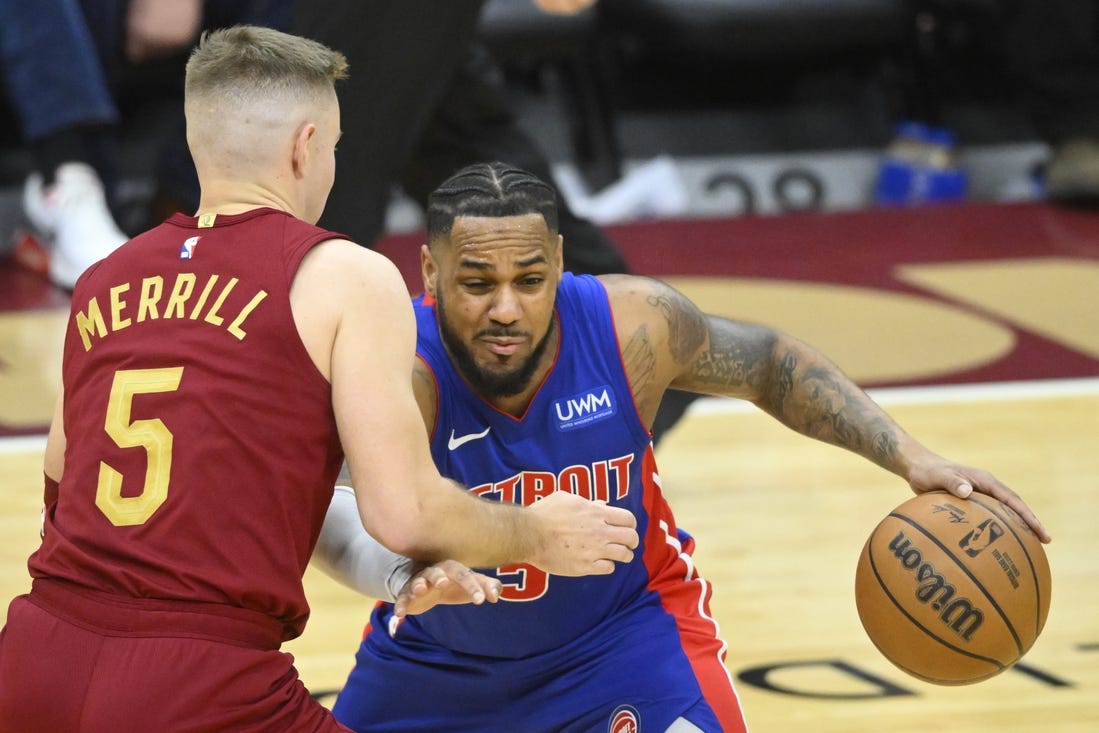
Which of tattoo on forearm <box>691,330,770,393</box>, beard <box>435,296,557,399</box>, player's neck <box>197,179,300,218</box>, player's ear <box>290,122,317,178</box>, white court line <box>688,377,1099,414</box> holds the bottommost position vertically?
white court line <box>688,377,1099,414</box>

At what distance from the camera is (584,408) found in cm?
332

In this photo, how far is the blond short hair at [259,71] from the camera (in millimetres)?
2715

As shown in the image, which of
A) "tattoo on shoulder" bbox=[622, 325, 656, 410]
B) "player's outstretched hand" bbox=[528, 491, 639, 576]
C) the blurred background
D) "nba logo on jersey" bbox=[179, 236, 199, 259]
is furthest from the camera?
the blurred background

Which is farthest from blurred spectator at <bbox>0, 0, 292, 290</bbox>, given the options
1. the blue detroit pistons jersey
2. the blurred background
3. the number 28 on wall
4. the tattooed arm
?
the number 28 on wall

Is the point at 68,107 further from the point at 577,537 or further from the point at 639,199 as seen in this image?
the point at 577,537

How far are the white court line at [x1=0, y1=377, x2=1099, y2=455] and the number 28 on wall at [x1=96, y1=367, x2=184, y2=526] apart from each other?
12.9 feet

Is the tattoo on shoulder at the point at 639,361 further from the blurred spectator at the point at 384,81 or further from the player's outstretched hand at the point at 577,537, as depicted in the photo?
the blurred spectator at the point at 384,81

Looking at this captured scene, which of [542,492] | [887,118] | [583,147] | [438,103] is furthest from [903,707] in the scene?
[887,118]

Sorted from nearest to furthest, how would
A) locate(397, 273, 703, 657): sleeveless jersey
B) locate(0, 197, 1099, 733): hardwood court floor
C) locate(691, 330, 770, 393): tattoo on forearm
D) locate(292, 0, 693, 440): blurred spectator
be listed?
locate(397, 273, 703, 657): sleeveless jersey < locate(691, 330, 770, 393): tattoo on forearm < locate(0, 197, 1099, 733): hardwood court floor < locate(292, 0, 693, 440): blurred spectator

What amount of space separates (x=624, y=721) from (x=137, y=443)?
3.93 ft

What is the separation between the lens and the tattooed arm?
A: 3.36 metres

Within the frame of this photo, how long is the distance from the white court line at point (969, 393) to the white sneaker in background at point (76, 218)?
2.67 metres

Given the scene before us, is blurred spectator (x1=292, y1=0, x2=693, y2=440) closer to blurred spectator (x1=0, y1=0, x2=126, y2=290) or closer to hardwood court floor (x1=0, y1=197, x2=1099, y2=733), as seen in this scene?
hardwood court floor (x1=0, y1=197, x2=1099, y2=733)

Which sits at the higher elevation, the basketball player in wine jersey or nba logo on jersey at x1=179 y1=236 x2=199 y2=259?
nba logo on jersey at x1=179 y1=236 x2=199 y2=259
